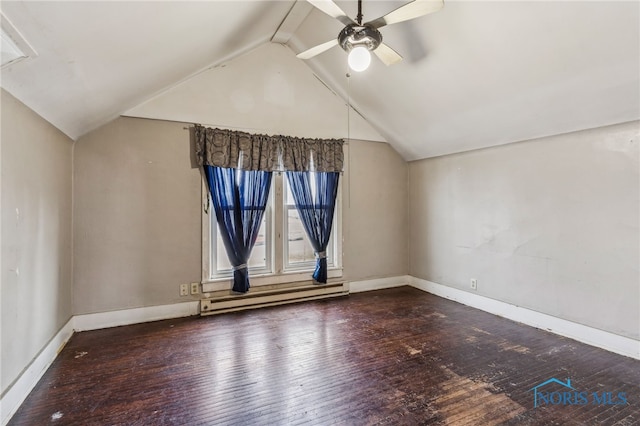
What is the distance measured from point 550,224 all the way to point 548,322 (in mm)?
1026

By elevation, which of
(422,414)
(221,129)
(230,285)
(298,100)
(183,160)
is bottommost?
(422,414)

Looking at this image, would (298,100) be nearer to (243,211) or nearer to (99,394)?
(243,211)

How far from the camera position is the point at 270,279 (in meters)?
3.98

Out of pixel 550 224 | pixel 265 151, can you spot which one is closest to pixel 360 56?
pixel 265 151

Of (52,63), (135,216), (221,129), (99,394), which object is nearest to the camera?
(52,63)

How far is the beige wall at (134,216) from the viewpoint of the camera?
124 inches

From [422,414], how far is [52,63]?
3.07 metres

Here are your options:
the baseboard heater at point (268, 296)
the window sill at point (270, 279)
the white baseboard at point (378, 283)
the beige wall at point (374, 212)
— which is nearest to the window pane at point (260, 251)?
the window sill at point (270, 279)

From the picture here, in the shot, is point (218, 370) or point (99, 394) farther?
point (218, 370)

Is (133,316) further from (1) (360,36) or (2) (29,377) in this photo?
(1) (360,36)

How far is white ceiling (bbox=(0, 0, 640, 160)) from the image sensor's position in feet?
5.75

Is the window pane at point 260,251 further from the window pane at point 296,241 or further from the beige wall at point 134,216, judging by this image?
the beige wall at point 134,216

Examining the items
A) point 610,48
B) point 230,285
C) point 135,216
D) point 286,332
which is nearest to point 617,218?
Answer: point 610,48

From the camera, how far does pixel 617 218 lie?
105 inches
